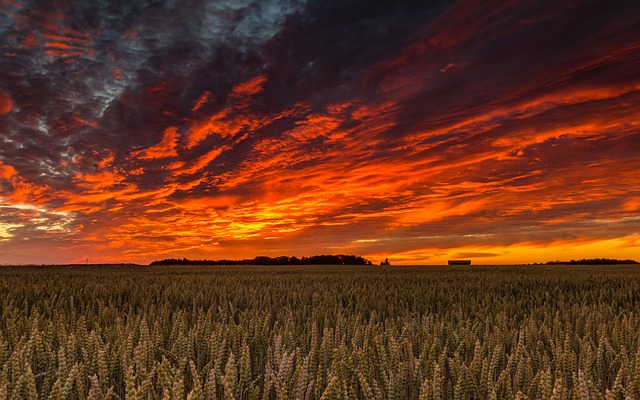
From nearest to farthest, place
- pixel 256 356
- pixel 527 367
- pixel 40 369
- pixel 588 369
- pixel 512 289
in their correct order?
pixel 527 367, pixel 588 369, pixel 40 369, pixel 256 356, pixel 512 289

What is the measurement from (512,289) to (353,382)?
686 centimetres

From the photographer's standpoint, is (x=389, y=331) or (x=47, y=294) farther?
(x=47, y=294)

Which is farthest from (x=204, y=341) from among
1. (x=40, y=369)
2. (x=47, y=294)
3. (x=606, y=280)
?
(x=606, y=280)

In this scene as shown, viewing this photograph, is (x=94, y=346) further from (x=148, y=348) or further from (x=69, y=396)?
(x=69, y=396)

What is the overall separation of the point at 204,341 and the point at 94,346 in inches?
23.0

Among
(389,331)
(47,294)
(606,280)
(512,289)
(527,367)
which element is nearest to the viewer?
(527,367)

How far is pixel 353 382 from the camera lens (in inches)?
85.7

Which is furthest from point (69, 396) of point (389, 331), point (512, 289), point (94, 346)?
point (512, 289)

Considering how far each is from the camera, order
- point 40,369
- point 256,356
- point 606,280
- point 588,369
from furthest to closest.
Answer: point 606,280 → point 256,356 → point 40,369 → point 588,369

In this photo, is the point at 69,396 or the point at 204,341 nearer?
the point at 69,396

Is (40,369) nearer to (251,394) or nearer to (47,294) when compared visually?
(251,394)

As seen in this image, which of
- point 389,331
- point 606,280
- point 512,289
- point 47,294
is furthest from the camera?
point 606,280

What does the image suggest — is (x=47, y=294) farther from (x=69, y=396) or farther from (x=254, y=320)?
(x=69, y=396)

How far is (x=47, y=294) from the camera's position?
22.4 ft
